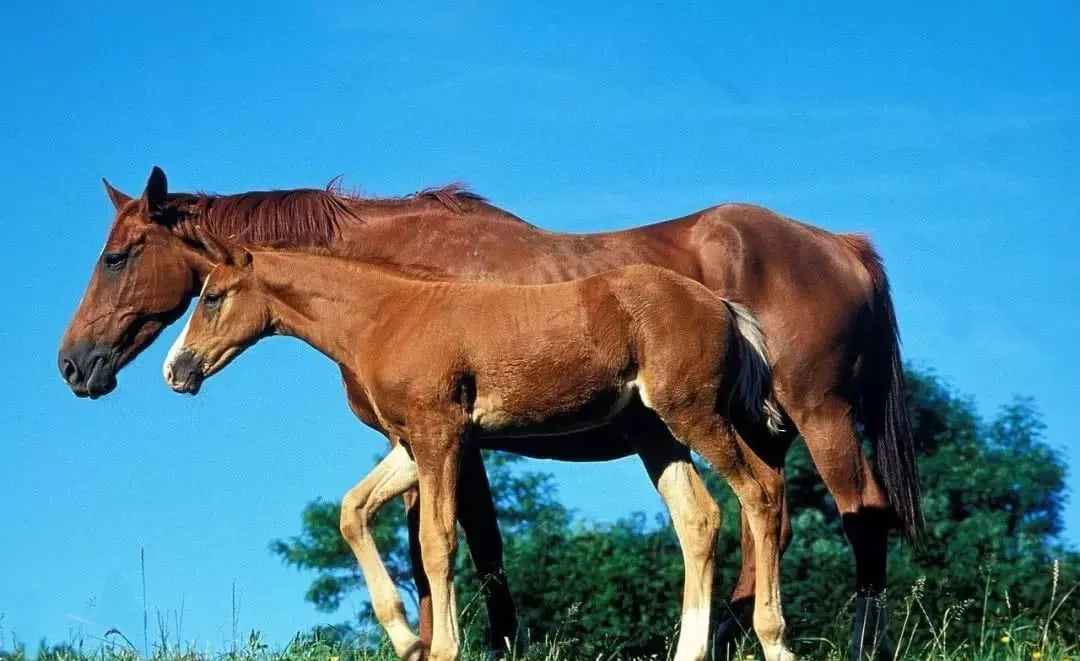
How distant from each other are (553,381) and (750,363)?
3.45 feet

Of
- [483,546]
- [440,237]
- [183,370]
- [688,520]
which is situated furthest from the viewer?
[440,237]

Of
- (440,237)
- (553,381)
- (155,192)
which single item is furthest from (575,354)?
(155,192)

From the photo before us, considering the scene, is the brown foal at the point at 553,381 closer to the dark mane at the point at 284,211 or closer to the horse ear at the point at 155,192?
the dark mane at the point at 284,211

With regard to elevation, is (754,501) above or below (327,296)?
below

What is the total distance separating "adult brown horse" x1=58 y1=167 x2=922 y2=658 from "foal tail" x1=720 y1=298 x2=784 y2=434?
131 cm

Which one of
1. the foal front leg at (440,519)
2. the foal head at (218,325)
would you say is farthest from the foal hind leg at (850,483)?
the foal head at (218,325)

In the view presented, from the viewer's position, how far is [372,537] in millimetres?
7105

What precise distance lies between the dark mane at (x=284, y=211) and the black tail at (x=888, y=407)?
2887 millimetres

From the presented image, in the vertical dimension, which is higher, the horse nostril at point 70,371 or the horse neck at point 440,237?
the horse neck at point 440,237

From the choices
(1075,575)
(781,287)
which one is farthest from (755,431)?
(1075,575)

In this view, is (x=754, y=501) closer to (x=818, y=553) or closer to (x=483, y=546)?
(x=483, y=546)

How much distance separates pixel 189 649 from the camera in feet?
25.7

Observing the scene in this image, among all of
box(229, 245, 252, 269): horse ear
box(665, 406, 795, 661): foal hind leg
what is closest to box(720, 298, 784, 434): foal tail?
box(665, 406, 795, 661): foal hind leg

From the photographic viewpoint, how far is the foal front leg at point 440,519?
649cm
